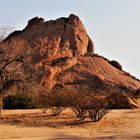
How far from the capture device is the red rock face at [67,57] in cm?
5984

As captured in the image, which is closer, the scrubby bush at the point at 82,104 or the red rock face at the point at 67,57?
the scrubby bush at the point at 82,104

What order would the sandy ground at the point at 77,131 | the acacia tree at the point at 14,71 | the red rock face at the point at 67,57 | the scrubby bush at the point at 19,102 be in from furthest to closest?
the red rock face at the point at 67,57 → the scrubby bush at the point at 19,102 → the acacia tree at the point at 14,71 → the sandy ground at the point at 77,131

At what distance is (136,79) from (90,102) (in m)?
41.6

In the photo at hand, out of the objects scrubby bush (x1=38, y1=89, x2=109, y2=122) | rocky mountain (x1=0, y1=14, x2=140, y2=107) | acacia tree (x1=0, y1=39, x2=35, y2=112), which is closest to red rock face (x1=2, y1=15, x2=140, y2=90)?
rocky mountain (x1=0, y1=14, x2=140, y2=107)

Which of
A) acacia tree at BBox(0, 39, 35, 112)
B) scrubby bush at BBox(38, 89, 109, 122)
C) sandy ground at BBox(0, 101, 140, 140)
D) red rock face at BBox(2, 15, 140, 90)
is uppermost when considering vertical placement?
red rock face at BBox(2, 15, 140, 90)

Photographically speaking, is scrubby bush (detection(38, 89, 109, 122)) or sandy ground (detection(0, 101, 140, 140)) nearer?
sandy ground (detection(0, 101, 140, 140))

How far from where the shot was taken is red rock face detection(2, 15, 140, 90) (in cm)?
5984

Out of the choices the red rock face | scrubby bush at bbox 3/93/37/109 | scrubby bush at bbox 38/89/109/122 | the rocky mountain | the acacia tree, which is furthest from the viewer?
the red rock face

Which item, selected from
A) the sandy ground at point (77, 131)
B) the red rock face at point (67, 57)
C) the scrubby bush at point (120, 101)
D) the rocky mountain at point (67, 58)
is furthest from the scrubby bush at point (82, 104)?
the rocky mountain at point (67, 58)

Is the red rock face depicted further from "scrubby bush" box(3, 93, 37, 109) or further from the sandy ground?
the sandy ground

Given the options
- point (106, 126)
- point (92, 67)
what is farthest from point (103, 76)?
point (106, 126)

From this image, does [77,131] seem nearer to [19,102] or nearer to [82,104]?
[82,104]

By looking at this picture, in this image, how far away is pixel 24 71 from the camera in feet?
106

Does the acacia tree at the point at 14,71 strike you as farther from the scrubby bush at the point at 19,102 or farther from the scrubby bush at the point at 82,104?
the scrubby bush at the point at 19,102
